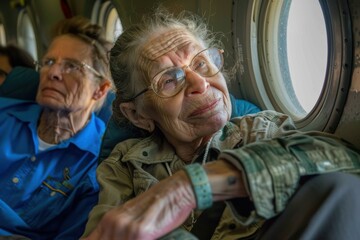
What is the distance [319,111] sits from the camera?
138cm

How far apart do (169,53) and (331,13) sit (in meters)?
0.47

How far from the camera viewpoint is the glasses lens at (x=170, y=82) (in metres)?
1.23

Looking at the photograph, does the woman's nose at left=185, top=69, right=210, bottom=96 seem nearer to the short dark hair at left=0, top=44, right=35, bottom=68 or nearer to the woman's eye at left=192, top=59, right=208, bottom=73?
the woman's eye at left=192, top=59, right=208, bottom=73

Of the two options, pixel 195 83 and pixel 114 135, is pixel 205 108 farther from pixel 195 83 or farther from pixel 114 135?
pixel 114 135

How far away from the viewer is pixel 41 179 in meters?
1.76

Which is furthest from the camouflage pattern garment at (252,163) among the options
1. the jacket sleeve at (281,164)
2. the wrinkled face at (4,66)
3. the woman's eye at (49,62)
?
the wrinkled face at (4,66)

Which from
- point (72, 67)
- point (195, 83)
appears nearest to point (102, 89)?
point (72, 67)

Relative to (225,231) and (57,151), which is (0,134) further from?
(225,231)

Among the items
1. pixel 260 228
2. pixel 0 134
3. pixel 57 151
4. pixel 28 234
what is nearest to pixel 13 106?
pixel 0 134

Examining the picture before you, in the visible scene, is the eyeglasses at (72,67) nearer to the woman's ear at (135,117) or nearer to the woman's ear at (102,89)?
the woman's ear at (102,89)

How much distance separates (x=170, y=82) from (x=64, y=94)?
796mm

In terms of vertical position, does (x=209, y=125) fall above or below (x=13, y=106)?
above

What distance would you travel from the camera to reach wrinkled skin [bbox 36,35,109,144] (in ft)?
6.13

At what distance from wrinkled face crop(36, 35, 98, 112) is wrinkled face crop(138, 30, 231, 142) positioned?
65 centimetres
